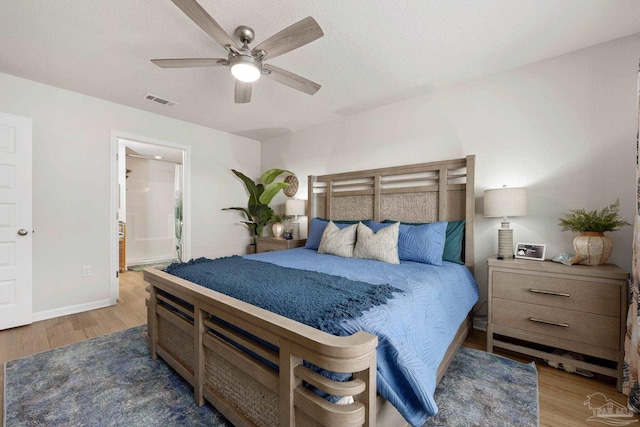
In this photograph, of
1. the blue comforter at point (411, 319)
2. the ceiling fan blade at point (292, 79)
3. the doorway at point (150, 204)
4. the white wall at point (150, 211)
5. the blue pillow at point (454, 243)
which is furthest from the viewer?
the white wall at point (150, 211)

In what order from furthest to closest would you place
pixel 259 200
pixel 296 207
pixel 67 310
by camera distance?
1. pixel 259 200
2. pixel 296 207
3. pixel 67 310

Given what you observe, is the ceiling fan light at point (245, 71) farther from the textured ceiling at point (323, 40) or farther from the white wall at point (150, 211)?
the white wall at point (150, 211)

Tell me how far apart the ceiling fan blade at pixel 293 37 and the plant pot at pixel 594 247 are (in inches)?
90.7

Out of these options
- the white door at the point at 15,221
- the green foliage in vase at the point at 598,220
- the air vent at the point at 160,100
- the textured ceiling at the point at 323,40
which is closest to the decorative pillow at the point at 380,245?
the green foliage in vase at the point at 598,220

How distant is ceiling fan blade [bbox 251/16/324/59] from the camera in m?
1.54

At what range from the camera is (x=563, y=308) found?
1.91m

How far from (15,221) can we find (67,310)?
1.09 m

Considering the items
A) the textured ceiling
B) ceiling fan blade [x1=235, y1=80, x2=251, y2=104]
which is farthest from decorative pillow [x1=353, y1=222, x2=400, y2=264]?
ceiling fan blade [x1=235, y1=80, x2=251, y2=104]

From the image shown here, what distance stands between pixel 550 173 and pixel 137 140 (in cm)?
457

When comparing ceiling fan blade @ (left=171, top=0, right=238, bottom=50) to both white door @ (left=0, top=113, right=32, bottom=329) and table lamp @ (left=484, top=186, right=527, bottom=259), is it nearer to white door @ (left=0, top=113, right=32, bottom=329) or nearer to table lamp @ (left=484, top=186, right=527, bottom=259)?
table lamp @ (left=484, top=186, right=527, bottom=259)

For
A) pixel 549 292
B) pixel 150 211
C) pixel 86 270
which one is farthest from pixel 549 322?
pixel 150 211

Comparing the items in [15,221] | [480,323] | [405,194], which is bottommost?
[480,323]

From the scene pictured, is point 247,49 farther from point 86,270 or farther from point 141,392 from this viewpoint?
point 86,270

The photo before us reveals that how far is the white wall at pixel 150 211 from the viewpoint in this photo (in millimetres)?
5926
